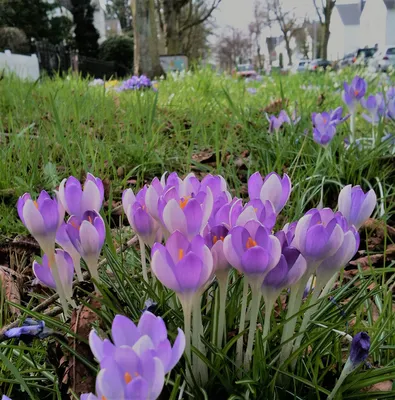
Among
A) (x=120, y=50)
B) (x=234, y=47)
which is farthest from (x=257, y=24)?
(x=120, y=50)

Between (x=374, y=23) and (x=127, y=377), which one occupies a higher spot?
(x=374, y=23)

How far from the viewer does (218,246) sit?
28.1 inches

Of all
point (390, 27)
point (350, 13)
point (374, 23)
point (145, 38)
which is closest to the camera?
point (145, 38)

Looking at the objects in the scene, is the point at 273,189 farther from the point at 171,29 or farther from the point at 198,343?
the point at 171,29

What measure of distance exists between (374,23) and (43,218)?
41724mm

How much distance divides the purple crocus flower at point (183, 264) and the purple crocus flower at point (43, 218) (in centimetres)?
26

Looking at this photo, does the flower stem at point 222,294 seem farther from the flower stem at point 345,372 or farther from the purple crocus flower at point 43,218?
the purple crocus flower at point 43,218

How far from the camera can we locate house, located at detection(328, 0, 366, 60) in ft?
157

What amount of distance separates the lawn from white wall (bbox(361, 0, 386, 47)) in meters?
34.5

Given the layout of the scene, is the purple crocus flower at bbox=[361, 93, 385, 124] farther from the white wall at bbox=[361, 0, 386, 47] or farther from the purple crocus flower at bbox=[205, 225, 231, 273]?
the white wall at bbox=[361, 0, 386, 47]

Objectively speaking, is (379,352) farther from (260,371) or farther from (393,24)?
(393,24)

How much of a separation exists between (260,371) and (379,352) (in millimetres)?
342

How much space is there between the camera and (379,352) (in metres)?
0.98

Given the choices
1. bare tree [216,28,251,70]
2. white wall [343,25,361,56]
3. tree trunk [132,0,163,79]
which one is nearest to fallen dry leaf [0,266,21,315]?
A: tree trunk [132,0,163,79]
